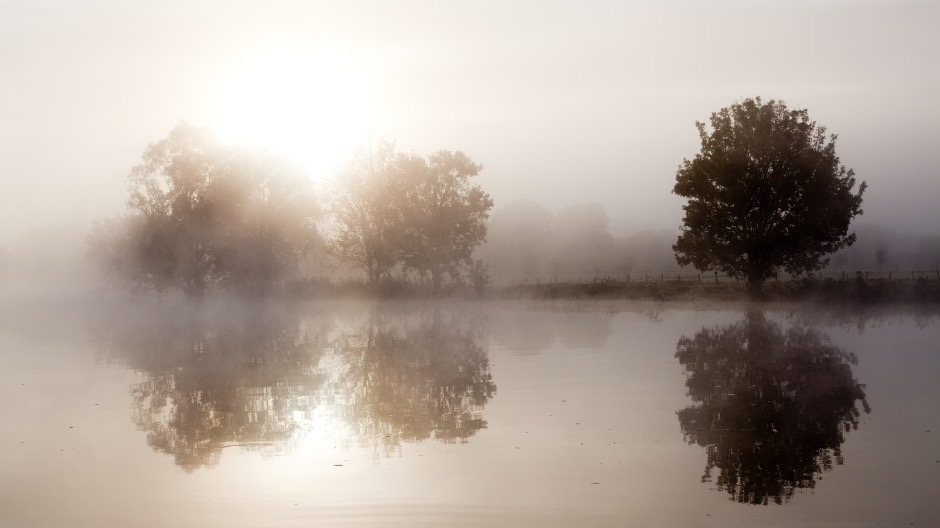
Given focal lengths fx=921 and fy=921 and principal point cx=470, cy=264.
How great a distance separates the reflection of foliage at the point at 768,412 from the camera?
13.9 metres

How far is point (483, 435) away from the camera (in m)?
17.6

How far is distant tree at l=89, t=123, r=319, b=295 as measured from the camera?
78.6 metres

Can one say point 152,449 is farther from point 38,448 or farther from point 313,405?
point 313,405

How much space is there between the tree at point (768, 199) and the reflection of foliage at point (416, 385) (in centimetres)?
2823

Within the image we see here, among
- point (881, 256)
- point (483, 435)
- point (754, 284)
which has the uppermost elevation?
point (881, 256)

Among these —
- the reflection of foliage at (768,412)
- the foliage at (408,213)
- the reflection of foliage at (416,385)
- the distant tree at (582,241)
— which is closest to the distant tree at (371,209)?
the foliage at (408,213)

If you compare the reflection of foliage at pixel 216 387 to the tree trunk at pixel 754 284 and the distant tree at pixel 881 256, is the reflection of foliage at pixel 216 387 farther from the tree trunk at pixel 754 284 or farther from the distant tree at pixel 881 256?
the distant tree at pixel 881 256

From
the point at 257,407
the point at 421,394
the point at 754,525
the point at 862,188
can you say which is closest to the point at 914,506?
the point at 754,525

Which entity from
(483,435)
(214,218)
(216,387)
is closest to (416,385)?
(216,387)

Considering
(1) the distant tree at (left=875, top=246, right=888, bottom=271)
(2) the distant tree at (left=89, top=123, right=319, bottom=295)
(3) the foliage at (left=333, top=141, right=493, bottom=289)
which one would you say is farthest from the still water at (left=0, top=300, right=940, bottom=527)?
(1) the distant tree at (left=875, top=246, right=888, bottom=271)

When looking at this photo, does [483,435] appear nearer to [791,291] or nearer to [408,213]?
[791,291]

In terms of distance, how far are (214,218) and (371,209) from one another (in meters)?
15.3

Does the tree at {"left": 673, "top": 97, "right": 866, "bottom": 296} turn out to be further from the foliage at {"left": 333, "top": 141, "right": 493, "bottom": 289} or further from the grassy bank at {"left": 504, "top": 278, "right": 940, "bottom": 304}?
the foliage at {"left": 333, "top": 141, "right": 493, "bottom": 289}

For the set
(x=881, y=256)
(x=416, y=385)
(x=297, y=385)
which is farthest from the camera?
(x=881, y=256)
